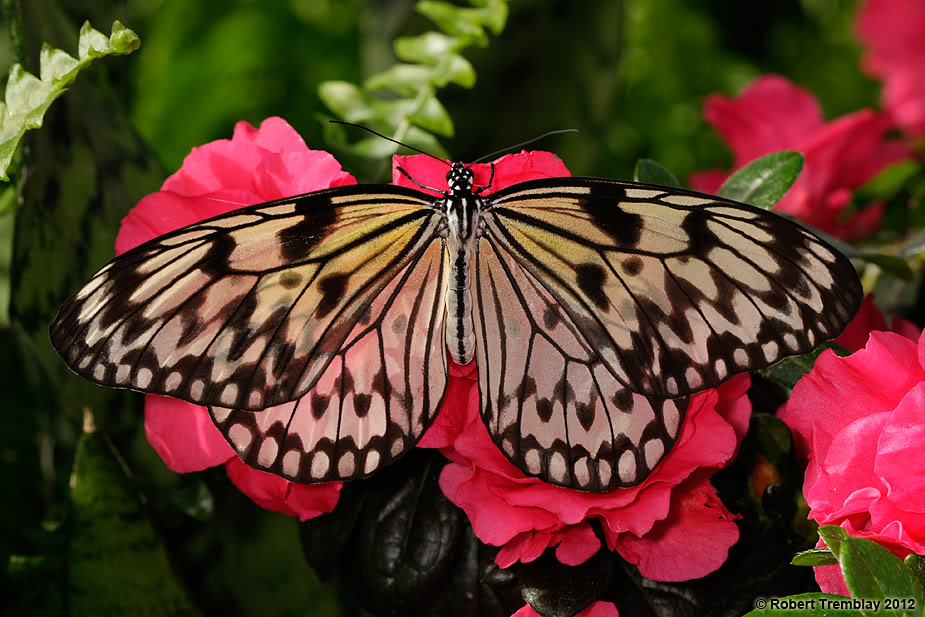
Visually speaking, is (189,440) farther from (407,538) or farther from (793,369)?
(793,369)

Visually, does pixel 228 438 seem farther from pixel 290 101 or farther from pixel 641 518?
pixel 290 101

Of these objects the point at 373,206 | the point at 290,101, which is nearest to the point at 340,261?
the point at 373,206

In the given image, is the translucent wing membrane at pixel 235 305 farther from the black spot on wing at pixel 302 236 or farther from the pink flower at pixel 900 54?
the pink flower at pixel 900 54

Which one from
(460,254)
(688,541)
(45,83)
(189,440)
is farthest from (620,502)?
(45,83)

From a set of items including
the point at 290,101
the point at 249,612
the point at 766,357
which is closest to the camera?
the point at 766,357

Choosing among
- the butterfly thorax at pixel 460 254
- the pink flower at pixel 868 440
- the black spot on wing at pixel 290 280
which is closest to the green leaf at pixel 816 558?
the pink flower at pixel 868 440

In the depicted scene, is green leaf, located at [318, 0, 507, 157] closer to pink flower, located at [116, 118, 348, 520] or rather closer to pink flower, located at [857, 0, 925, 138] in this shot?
pink flower, located at [116, 118, 348, 520]
